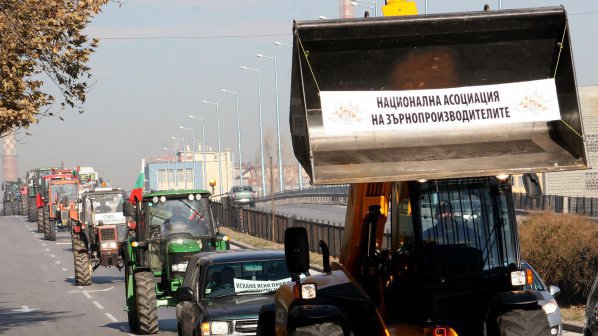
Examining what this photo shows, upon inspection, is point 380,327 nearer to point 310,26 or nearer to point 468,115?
point 468,115

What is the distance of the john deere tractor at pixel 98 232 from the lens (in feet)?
119

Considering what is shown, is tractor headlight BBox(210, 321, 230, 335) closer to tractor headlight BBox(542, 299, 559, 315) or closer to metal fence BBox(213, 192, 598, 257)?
tractor headlight BBox(542, 299, 559, 315)

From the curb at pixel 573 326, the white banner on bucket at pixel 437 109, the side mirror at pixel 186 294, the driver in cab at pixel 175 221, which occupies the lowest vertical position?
the curb at pixel 573 326

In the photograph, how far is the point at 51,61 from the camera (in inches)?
855

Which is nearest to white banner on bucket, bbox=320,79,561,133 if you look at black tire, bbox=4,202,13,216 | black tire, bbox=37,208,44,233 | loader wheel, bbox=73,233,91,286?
loader wheel, bbox=73,233,91,286

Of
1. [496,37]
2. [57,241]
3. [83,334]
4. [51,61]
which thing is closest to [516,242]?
[496,37]

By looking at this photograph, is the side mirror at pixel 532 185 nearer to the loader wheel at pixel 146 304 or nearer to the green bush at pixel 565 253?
the loader wheel at pixel 146 304

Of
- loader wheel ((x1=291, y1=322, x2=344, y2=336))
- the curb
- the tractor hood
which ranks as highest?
loader wheel ((x1=291, y1=322, x2=344, y2=336))

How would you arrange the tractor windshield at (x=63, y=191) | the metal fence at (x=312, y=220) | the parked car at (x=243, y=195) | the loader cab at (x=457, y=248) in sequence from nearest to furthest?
the loader cab at (x=457, y=248), the metal fence at (x=312, y=220), the tractor windshield at (x=63, y=191), the parked car at (x=243, y=195)

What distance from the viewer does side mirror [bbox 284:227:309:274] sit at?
10.3m

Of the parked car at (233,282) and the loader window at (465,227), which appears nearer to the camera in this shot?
the loader window at (465,227)

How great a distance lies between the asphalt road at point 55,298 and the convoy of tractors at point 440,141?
43.3ft

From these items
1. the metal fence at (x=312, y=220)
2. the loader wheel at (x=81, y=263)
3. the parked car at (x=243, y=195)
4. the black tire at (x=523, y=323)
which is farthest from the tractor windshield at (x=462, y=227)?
the parked car at (x=243, y=195)

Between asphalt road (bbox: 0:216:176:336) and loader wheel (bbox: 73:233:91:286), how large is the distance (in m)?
0.22
